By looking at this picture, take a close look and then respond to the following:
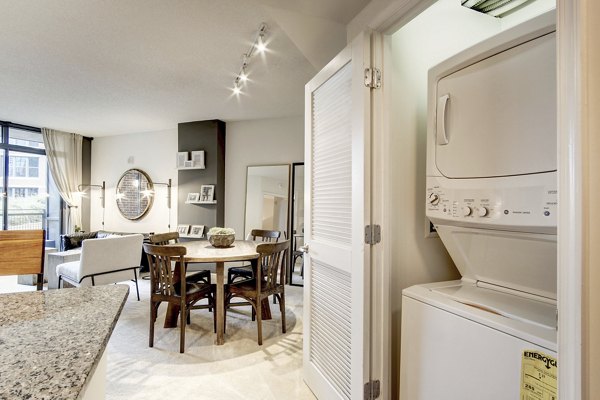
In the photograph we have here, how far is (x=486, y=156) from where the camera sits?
3.97 feet

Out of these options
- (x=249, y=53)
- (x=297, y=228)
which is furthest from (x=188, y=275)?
(x=249, y=53)

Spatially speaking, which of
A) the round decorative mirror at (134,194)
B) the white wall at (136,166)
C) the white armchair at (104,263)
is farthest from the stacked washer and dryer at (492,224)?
the round decorative mirror at (134,194)

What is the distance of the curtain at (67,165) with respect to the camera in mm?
5590

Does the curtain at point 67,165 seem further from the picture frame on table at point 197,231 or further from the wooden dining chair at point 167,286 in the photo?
the wooden dining chair at point 167,286

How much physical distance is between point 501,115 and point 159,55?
278 centimetres

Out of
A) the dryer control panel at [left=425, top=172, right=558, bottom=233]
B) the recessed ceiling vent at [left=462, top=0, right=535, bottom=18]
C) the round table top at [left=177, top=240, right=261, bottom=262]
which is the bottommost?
the round table top at [left=177, top=240, right=261, bottom=262]

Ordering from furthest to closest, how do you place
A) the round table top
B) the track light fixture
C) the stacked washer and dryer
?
1. the round table top
2. the track light fixture
3. the stacked washer and dryer

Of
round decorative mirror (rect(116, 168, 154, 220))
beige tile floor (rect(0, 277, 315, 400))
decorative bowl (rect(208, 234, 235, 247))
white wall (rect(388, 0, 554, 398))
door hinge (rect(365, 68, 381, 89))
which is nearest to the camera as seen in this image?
door hinge (rect(365, 68, 381, 89))

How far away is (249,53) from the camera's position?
275 cm

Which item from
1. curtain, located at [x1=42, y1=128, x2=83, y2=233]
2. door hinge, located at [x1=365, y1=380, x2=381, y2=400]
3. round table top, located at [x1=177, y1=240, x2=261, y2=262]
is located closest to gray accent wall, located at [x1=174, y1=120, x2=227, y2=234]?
round table top, located at [x1=177, y1=240, x2=261, y2=262]

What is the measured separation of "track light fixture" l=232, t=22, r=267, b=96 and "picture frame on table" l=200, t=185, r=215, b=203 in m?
1.85

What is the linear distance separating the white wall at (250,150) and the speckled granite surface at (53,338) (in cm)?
385

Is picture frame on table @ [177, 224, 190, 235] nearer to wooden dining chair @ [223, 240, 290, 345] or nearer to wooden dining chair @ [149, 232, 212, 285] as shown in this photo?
wooden dining chair @ [149, 232, 212, 285]

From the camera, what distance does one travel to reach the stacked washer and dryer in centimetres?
100
